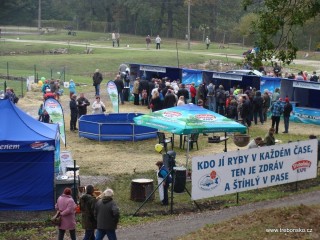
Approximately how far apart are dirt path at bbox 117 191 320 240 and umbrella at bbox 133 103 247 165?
338 centimetres

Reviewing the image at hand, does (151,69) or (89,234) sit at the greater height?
(151,69)

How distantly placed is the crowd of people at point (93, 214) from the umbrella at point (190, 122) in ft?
22.7

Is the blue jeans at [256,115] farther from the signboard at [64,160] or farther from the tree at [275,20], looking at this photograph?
the signboard at [64,160]

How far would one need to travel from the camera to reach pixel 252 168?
18531mm

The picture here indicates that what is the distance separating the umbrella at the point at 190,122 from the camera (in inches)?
826

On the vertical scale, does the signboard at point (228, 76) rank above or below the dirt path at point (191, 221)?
above

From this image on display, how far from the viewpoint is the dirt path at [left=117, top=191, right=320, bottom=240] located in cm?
1555

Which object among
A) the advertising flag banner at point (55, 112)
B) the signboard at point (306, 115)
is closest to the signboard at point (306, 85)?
the signboard at point (306, 115)

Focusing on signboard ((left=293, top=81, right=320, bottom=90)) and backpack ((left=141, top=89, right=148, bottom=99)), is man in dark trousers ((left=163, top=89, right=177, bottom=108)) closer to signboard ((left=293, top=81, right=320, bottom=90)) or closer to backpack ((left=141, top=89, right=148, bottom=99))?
backpack ((left=141, top=89, right=148, bottom=99))

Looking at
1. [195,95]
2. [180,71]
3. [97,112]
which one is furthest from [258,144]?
[180,71]

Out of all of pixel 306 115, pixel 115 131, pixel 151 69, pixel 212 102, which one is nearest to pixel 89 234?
pixel 115 131

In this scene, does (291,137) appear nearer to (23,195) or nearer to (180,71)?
(180,71)

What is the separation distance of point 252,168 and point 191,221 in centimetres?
275

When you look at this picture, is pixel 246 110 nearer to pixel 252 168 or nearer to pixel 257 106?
pixel 257 106
